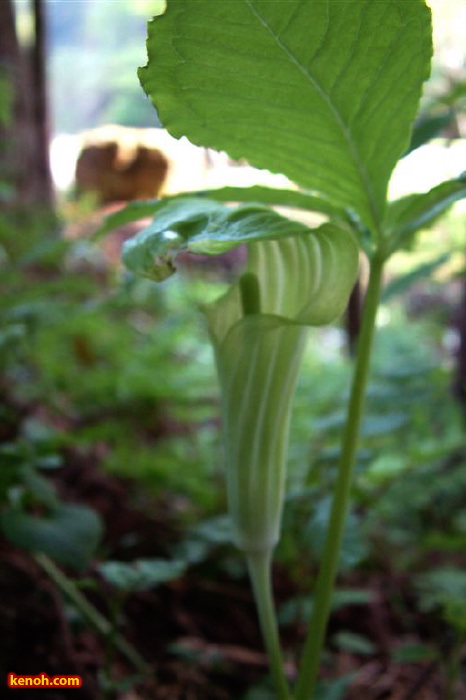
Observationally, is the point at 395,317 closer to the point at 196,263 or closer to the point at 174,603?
the point at 196,263

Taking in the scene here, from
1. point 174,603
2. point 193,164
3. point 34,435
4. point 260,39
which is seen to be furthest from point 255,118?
point 193,164

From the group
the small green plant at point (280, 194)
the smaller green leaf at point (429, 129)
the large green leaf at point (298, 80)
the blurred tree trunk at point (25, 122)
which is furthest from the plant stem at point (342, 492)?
the blurred tree trunk at point (25, 122)

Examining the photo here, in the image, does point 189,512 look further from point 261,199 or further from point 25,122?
point 25,122

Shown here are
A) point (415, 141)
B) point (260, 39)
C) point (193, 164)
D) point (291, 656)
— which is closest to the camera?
point (260, 39)

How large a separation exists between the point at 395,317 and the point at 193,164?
3.47 metres

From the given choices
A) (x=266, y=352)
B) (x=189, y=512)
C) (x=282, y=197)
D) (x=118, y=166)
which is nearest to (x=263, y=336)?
(x=266, y=352)

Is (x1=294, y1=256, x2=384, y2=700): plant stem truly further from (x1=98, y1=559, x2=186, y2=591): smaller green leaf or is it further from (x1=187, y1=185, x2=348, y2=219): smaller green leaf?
(x1=98, y1=559, x2=186, y2=591): smaller green leaf

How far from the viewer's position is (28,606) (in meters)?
0.77

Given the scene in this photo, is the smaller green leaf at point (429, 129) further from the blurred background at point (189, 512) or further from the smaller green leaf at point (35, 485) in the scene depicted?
the smaller green leaf at point (35, 485)

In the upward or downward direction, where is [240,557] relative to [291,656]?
upward

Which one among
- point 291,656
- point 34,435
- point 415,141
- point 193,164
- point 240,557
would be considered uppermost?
point 193,164

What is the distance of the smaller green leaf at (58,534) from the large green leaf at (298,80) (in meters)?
0.43

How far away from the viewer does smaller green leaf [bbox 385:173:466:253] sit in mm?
474

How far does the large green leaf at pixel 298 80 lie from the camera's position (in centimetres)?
39
